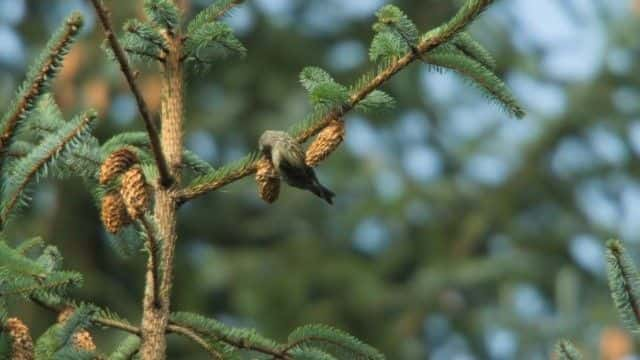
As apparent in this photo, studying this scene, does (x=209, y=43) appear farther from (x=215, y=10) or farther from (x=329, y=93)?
(x=329, y=93)

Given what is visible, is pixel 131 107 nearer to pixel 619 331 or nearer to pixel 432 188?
pixel 432 188

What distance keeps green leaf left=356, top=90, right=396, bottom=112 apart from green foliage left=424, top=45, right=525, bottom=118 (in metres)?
0.11

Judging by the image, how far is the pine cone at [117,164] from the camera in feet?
7.82

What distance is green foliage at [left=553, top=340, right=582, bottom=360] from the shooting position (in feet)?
7.37

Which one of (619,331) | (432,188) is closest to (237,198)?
(432,188)

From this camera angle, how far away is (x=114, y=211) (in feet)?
7.79

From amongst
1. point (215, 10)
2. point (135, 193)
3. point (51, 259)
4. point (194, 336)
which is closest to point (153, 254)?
point (135, 193)

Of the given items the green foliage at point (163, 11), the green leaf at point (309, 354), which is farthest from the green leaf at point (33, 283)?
the green foliage at point (163, 11)

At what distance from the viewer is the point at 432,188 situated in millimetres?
10617

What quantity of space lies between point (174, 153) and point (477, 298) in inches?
321

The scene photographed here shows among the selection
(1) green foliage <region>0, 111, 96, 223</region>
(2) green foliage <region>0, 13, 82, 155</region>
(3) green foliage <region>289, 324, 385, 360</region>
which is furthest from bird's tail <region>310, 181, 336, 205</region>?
(2) green foliage <region>0, 13, 82, 155</region>

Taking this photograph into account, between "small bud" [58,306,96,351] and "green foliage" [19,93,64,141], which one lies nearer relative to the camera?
"small bud" [58,306,96,351]

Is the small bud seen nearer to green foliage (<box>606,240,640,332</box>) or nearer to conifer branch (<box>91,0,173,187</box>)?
conifer branch (<box>91,0,173,187</box>)

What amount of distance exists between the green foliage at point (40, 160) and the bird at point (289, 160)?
0.35 meters
